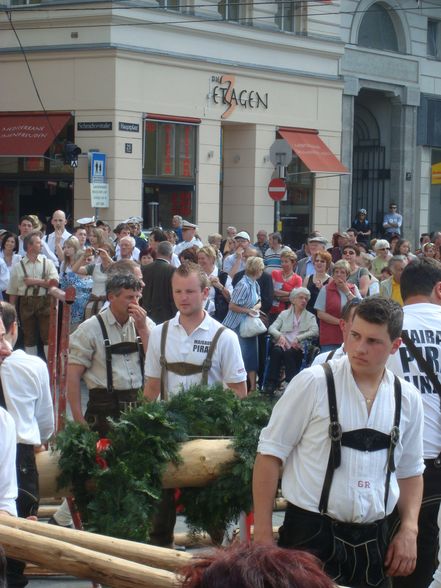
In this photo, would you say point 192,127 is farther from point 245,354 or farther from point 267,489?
point 267,489

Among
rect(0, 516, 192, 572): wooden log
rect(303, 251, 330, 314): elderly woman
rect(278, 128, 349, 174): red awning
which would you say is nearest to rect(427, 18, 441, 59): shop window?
rect(278, 128, 349, 174): red awning

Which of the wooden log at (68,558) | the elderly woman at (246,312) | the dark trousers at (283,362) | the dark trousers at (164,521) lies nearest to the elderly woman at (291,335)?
the dark trousers at (283,362)

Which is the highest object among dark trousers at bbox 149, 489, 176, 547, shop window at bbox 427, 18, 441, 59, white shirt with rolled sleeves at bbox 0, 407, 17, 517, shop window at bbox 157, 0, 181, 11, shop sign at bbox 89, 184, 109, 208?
shop window at bbox 427, 18, 441, 59

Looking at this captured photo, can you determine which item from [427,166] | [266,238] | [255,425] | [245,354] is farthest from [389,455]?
[427,166]

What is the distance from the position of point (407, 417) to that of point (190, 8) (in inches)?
966

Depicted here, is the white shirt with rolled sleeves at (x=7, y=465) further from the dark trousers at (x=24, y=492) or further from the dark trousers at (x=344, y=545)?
the dark trousers at (x=344, y=545)

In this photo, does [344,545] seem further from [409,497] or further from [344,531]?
[409,497]

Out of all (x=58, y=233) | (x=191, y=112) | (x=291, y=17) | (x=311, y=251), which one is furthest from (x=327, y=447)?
(x=291, y=17)

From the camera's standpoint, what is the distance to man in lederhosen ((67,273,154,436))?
7.60 m

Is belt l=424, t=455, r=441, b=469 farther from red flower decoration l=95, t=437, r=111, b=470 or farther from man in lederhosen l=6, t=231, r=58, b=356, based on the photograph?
man in lederhosen l=6, t=231, r=58, b=356

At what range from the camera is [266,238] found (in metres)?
24.3

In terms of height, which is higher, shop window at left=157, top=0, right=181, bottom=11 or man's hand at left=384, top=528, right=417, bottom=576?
shop window at left=157, top=0, right=181, bottom=11

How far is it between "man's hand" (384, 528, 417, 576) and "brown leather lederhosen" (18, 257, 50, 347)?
33.3 ft

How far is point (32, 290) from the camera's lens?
14.7 meters
